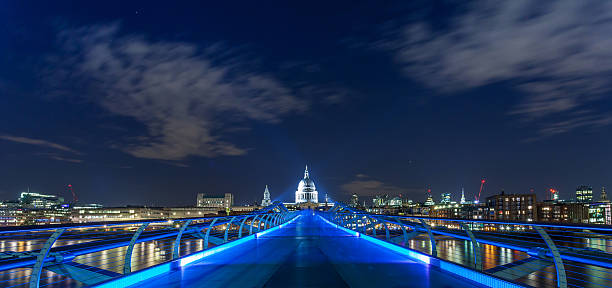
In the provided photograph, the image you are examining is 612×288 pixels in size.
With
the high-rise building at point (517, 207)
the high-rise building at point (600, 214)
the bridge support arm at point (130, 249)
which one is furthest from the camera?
the high-rise building at point (600, 214)

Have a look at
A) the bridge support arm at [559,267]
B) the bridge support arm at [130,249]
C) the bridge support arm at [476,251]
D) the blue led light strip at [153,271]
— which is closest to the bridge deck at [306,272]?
the blue led light strip at [153,271]

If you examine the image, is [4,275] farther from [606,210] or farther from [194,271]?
Answer: [606,210]

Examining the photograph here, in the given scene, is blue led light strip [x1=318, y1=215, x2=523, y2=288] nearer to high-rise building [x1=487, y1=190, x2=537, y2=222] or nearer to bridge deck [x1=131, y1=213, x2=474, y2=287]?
bridge deck [x1=131, y1=213, x2=474, y2=287]

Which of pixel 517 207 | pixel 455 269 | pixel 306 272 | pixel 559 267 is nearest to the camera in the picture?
pixel 559 267

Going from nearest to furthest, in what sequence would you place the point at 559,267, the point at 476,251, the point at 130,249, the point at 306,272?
the point at 559,267
the point at 130,249
the point at 476,251
the point at 306,272

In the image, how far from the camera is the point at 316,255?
9.79 meters

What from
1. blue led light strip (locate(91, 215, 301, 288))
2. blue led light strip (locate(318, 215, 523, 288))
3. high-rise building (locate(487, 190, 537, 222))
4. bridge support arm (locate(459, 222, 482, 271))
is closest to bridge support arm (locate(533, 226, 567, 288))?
blue led light strip (locate(318, 215, 523, 288))

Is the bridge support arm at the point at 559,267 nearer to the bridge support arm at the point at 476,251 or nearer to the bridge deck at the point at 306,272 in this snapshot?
the bridge deck at the point at 306,272

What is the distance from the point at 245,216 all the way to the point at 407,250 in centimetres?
590

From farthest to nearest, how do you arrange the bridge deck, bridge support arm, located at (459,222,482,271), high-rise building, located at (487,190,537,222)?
high-rise building, located at (487,190,537,222) < bridge support arm, located at (459,222,482,271) < the bridge deck

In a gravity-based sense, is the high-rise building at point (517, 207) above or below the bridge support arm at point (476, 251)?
below

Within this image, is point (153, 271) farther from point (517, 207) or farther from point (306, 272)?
point (517, 207)

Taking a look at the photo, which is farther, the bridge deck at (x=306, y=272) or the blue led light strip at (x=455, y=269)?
the bridge deck at (x=306, y=272)

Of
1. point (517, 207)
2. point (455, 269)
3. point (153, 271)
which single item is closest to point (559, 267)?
point (455, 269)
